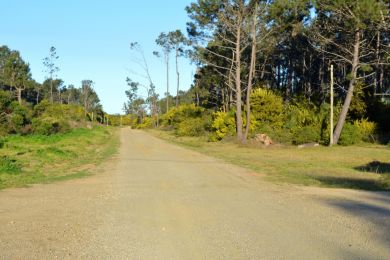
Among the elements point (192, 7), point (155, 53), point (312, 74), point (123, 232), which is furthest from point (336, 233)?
point (155, 53)

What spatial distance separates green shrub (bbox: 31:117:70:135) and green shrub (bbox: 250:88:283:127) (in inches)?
696

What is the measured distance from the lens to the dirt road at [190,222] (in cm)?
654

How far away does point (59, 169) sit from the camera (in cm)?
1870

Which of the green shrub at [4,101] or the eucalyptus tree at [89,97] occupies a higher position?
the eucalyptus tree at [89,97]

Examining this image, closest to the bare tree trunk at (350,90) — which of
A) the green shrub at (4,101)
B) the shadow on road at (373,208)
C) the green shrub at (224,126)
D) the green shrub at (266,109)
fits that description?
the green shrub at (266,109)

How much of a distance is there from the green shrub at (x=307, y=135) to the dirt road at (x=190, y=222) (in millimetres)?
23220

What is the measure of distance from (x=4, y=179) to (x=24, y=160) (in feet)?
19.1

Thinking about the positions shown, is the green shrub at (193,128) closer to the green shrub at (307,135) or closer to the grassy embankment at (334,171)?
the green shrub at (307,135)

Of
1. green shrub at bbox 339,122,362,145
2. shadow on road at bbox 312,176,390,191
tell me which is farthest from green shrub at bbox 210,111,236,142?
shadow on road at bbox 312,176,390,191

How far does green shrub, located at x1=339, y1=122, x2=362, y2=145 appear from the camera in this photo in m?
35.5

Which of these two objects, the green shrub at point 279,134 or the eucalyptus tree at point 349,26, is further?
the green shrub at point 279,134

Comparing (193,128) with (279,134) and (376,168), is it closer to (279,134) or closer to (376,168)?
(279,134)

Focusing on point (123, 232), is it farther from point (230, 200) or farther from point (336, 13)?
point (336, 13)

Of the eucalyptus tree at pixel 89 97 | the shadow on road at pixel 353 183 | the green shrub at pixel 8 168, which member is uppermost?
the eucalyptus tree at pixel 89 97
